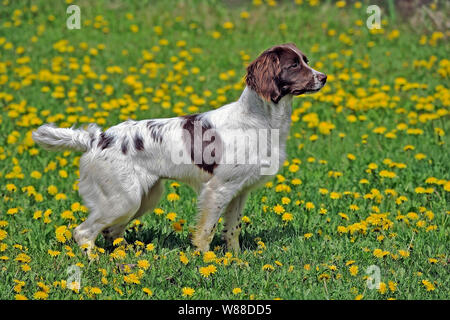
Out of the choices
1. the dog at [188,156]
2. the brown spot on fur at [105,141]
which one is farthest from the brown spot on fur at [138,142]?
the brown spot on fur at [105,141]

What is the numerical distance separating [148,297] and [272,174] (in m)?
1.30

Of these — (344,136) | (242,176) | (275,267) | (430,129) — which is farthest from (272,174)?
(430,129)

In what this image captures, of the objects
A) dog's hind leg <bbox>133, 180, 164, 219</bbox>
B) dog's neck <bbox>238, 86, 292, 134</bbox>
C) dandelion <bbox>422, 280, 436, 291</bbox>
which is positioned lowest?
dandelion <bbox>422, 280, 436, 291</bbox>

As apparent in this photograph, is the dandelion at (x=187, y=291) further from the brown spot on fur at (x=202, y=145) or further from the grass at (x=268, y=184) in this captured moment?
the brown spot on fur at (x=202, y=145)

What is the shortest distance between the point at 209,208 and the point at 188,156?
1.27ft

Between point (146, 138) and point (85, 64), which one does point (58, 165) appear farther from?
point (85, 64)

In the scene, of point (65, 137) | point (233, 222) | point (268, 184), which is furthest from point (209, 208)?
point (268, 184)

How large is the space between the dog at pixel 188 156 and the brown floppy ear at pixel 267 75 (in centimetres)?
3

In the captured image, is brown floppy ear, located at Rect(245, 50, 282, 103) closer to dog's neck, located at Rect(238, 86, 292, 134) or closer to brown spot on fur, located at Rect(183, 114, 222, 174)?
dog's neck, located at Rect(238, 86, 292, 134)

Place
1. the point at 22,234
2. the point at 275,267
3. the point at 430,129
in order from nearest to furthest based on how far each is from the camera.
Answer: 1. the point at 275,267
2. the point at 22,234
3. the point at 430,129

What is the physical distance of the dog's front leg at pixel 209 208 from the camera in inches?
183

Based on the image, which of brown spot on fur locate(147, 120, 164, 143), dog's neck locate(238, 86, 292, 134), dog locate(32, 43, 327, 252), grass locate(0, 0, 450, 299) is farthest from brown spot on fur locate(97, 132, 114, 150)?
dog's neck locate(238, 86, 292, 134)

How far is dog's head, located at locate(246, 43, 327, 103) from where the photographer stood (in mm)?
4477

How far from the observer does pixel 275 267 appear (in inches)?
173
